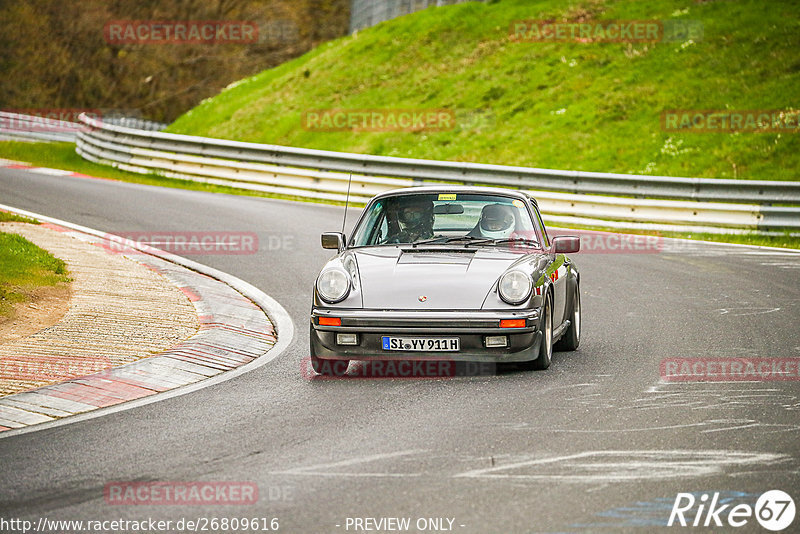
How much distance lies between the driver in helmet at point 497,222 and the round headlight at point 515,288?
111cm

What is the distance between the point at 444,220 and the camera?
9461 mm

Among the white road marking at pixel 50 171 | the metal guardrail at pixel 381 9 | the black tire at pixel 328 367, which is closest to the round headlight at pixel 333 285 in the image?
the black tire at pixel 328 367

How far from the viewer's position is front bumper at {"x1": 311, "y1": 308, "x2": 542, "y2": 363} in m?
8.08

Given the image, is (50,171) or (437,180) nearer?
(437,180)

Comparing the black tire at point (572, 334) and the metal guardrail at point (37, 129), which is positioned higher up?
the metal guardrail at point (37, 129)

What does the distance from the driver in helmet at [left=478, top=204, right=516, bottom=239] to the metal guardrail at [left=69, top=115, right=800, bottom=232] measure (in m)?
10.00

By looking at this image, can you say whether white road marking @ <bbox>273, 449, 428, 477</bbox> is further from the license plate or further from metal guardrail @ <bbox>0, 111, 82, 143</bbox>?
metal guardrail @ <bbox>0, 111, 82, 143</bbox>

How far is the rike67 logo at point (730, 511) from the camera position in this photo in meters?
4.91

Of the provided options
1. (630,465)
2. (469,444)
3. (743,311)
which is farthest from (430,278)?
(743,311)

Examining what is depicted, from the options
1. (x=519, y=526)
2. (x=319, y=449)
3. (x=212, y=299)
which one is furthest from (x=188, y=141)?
(x=519, y=526)

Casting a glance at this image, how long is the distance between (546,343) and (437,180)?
47.7 ft

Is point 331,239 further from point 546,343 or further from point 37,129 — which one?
point 37,129

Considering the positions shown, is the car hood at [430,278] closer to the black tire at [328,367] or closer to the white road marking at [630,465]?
the black tire at [328,367]

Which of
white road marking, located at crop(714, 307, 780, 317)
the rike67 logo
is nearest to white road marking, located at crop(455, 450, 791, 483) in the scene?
the rike67 logo
